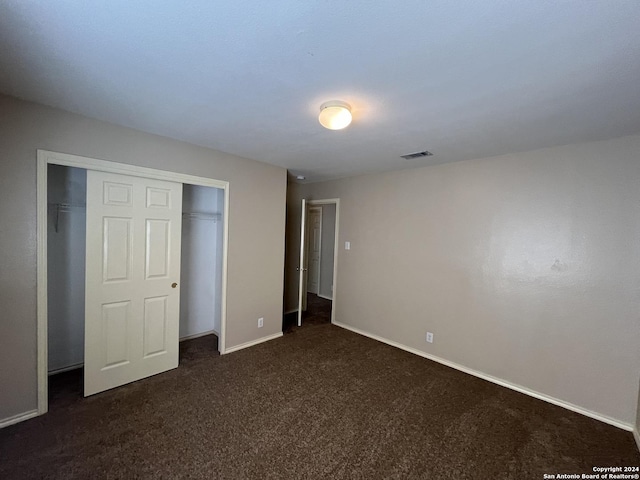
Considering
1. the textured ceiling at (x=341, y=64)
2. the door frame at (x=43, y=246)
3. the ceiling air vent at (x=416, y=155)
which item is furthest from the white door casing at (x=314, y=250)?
the door frame at (x=43, y=246)

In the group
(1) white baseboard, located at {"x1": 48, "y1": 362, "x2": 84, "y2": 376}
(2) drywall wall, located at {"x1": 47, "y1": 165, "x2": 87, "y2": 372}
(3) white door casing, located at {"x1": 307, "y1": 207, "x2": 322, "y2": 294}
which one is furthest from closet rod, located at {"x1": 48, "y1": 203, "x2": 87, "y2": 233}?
(3) white door casing, located at {"x1": 307, "y1": 207, "x2": 322, "y2": 294}

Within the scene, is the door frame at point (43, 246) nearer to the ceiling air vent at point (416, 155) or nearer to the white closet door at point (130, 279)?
the white closet door at point (130, 279)

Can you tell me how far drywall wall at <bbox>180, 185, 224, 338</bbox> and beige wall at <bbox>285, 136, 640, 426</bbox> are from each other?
A: 7.25ft

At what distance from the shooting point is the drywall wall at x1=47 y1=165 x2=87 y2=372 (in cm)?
259

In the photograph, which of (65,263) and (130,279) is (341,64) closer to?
(130,279)

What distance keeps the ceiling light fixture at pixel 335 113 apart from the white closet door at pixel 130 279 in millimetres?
1818

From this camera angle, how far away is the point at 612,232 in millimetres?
2252

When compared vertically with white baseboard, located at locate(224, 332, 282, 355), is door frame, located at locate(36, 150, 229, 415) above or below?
above

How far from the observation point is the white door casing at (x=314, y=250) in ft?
20.9

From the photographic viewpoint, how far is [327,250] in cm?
626

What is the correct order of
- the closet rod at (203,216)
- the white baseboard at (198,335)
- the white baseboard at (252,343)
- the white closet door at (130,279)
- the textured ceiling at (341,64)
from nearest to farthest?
the textured ceiling at (341,64) → the white closet door at (130,279) → the white baseboard at (252,343) → the closet rod at (203,216) → the white baseboard at (198,335)

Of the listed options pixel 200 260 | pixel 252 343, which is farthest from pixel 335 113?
pixel 252 343

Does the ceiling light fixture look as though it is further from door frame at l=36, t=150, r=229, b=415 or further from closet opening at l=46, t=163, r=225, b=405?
door frame at l=36, t=150, r=229, b=415

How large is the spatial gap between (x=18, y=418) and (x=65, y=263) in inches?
52.1
